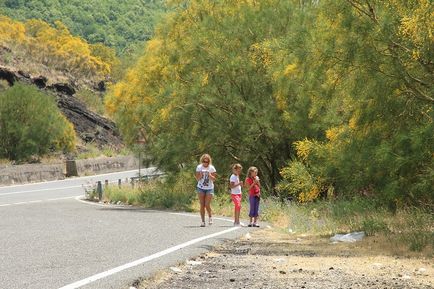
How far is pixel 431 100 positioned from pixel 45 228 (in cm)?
883

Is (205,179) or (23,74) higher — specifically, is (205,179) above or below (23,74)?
below

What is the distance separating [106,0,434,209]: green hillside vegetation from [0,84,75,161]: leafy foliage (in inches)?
652

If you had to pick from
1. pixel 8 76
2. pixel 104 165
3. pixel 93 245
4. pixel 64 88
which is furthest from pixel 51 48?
pixel 93 245

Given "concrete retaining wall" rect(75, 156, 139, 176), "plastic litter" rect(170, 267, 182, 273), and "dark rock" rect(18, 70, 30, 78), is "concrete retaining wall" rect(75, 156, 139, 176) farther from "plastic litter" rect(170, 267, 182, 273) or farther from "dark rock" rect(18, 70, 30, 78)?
"plastic litter" rect(170, 267, 182, 273)

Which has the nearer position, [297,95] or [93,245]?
[93,245]

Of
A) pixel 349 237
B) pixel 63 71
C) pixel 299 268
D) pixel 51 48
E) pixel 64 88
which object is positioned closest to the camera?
pixel 299 268

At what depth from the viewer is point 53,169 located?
4872cm

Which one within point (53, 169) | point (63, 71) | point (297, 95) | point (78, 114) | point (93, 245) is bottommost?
point (93, 245)

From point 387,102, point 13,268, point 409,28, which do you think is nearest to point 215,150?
point 387,102

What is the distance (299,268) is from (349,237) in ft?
14.7

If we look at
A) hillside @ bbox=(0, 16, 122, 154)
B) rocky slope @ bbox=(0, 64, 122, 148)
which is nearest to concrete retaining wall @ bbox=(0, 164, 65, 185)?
hillside @ bbox=(0, 16, 122, 154)

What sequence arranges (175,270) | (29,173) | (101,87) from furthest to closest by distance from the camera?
(101,87) → (29,173) → (175,270)

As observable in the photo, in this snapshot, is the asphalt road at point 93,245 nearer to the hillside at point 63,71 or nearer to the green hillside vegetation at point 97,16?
the hillside at point 63,71

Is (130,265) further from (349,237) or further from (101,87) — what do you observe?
(101,87)
